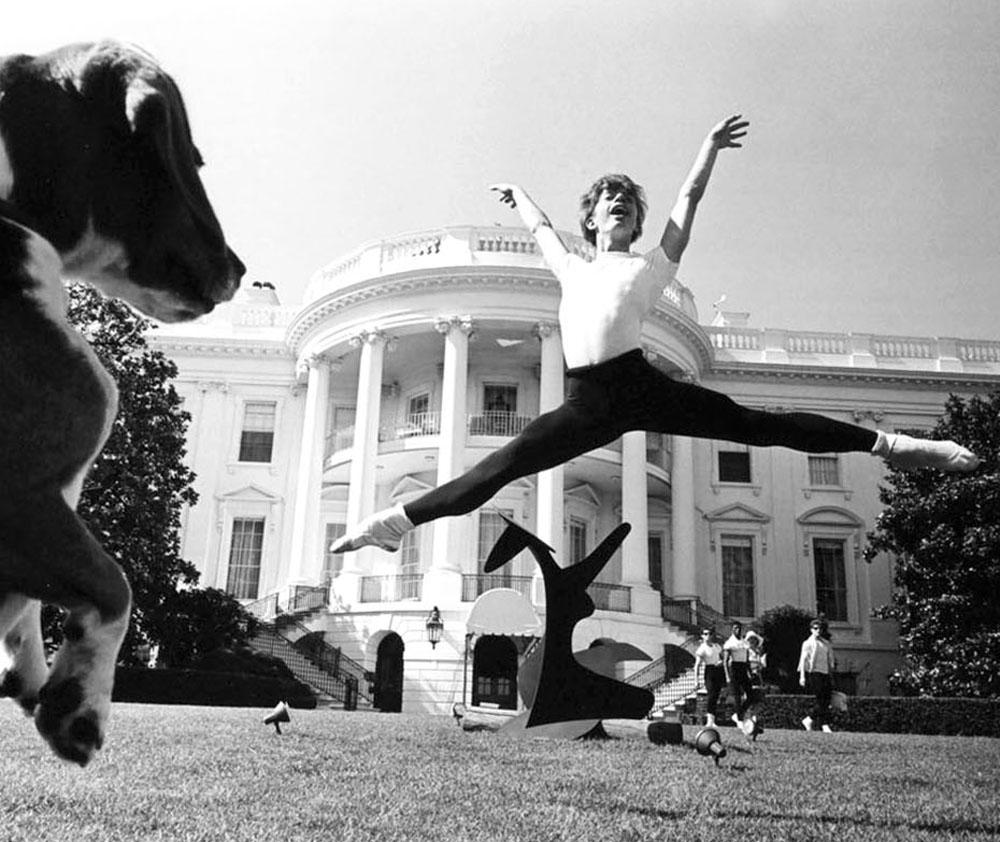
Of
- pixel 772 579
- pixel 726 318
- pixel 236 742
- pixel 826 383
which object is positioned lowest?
pixel 236 742

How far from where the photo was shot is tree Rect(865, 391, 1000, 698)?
22641mm

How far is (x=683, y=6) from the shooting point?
580 cm

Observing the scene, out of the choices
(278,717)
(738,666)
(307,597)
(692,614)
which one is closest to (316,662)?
(307,597)

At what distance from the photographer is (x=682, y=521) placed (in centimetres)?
2925

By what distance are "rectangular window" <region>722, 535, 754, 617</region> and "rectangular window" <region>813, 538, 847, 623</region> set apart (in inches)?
85.5

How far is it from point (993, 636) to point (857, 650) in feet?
25.8

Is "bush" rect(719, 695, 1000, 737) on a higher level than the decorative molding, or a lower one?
lower

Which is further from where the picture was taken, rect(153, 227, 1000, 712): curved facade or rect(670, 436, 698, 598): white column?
rect(670, 436, 698, 598): white column

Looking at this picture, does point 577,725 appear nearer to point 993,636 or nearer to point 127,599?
point 127,599

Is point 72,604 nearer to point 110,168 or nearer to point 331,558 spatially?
point 110,168

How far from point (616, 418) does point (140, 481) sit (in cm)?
1737

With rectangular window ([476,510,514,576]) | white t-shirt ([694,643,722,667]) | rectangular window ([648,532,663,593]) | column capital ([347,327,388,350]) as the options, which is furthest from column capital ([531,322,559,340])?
white t-shirt ([694,643,722,667])

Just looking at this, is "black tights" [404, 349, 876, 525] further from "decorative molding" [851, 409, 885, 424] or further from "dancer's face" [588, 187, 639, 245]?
"decorative molding" [851, 409, 885, 424]

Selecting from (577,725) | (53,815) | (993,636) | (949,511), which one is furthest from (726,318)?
(53,815)
